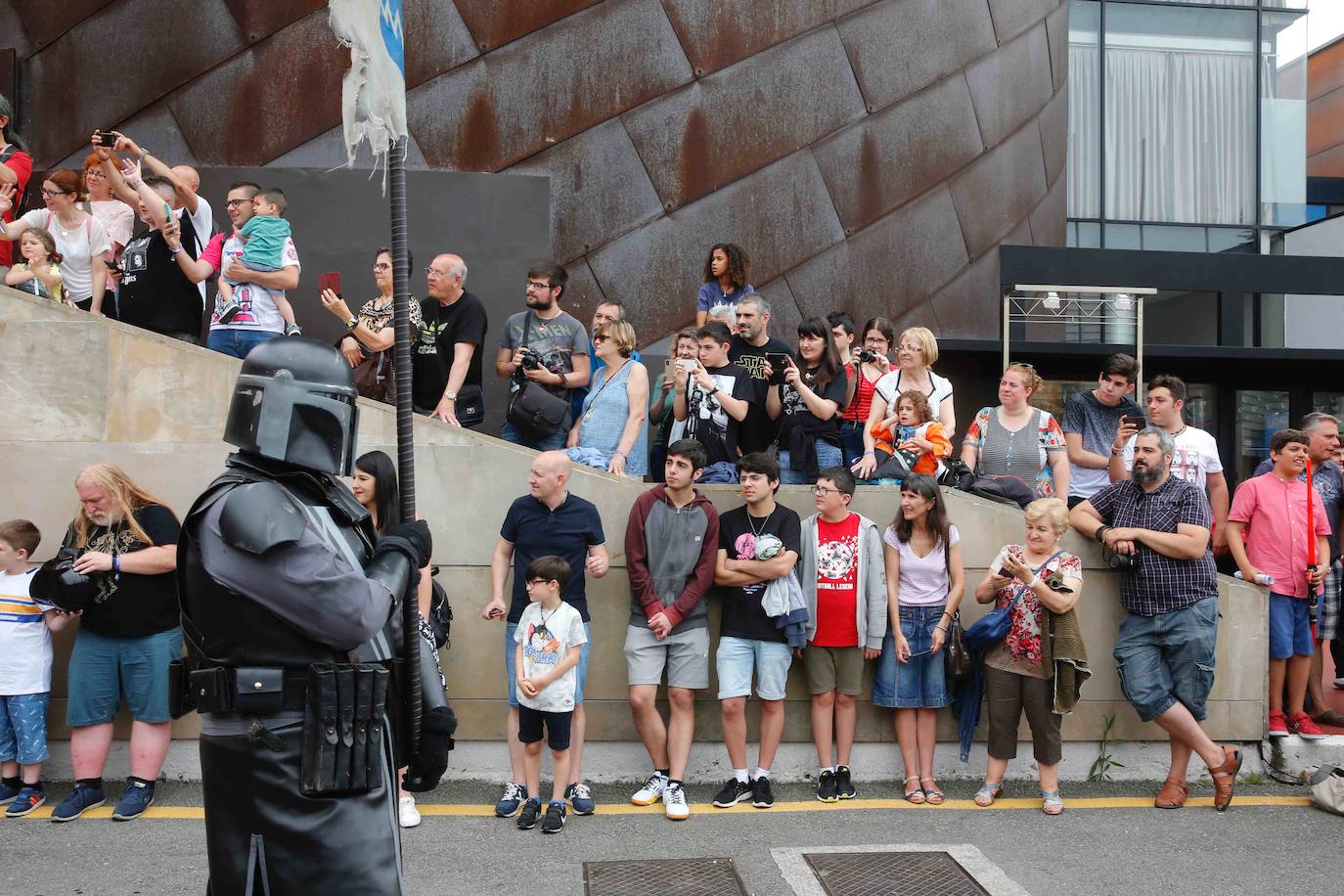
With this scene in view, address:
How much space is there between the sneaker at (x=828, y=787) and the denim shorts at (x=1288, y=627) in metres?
3.01

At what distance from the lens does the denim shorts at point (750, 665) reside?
715 cm

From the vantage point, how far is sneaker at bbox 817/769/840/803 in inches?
282

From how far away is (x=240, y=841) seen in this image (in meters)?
3.57

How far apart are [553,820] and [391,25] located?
4.23 metres

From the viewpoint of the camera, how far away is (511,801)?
6.82 meters

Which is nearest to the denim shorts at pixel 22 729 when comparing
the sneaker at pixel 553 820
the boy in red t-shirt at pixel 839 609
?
the sneaker at pixel 553 820

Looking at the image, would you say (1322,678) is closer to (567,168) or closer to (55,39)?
(567,168)

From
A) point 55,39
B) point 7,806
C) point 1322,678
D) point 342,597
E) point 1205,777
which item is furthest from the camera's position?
point 55,39

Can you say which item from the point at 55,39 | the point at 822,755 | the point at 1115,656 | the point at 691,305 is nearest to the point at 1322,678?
the point at 1115,656

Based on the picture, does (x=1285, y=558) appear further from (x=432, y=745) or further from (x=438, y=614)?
(x=432, y=745)

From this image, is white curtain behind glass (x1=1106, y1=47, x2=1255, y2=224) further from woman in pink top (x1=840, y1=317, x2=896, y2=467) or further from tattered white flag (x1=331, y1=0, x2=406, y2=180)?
tattered white flag (x1=331, y1=0, x2=406, y2=180)

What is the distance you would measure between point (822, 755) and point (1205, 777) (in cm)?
251

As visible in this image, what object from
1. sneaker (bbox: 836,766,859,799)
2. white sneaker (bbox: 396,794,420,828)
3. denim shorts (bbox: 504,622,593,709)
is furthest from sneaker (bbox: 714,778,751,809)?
white sneaker (bbox: 396,794,420,828)

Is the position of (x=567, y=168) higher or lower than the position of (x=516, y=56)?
lower
